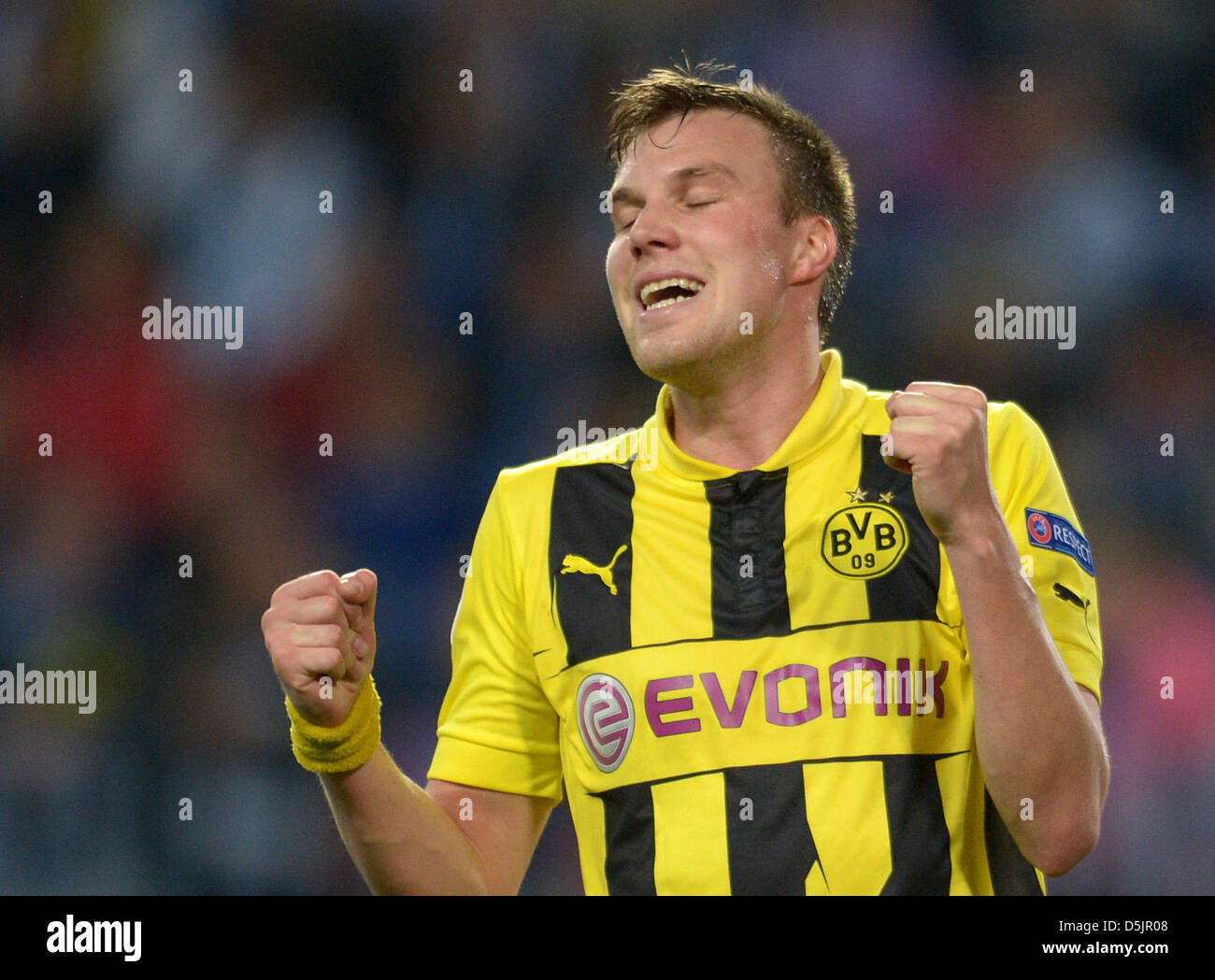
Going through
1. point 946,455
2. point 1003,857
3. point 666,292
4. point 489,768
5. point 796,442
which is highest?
point 666,292

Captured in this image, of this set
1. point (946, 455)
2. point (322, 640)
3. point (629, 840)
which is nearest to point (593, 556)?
point (629, 840)

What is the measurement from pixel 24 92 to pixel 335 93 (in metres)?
0.77

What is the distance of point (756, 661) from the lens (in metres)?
1.88

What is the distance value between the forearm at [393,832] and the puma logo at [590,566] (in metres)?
0.40

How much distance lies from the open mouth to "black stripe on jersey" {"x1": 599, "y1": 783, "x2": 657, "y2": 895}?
717mm

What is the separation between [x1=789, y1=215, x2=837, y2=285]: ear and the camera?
2203 mm

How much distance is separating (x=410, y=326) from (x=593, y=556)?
1.37 m

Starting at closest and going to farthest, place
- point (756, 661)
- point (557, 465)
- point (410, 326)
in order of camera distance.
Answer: point (756, 661)
point (557, 465)
point (410, 326)

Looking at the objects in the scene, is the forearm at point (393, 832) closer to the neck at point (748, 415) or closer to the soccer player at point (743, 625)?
the soccer player at point (743, 625)

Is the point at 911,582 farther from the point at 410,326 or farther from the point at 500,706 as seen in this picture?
the point at 410,326

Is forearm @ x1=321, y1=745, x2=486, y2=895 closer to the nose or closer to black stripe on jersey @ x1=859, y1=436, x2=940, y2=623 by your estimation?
black stripe on jersey @ x1=859, y1=436, x2=940, y2=623

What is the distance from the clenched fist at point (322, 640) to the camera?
165 cm

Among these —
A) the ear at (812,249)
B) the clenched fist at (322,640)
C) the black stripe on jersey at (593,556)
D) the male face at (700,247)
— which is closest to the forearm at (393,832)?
the clenched fist at (322,640)

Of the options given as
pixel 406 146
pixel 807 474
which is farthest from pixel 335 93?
pixel 807 474
